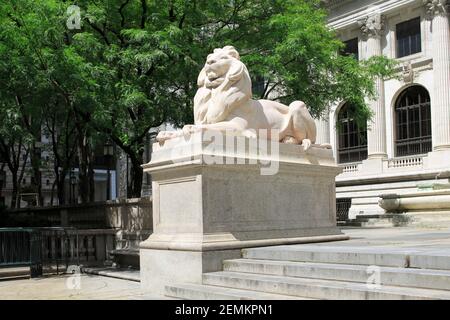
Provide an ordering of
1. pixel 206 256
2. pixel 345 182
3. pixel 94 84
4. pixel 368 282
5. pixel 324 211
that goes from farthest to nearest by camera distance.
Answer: pixel 345 182 → pixel 94 84 → pixel 324 211 → pixel 206 256 → pixel 368 282

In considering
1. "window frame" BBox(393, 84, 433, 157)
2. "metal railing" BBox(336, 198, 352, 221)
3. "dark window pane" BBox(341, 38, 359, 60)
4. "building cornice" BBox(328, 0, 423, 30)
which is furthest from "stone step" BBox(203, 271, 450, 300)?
"dark window pane" BBox(341, 38, 359, 60)

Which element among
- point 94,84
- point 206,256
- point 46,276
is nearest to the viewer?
point 206,256

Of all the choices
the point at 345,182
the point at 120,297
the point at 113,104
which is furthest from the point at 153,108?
the point at 345,182

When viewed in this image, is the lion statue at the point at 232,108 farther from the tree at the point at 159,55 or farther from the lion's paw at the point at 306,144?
the tree at the point at 159,55

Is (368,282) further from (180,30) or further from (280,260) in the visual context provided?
(180,30)

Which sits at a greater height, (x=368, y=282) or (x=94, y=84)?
(x=94, y=84)

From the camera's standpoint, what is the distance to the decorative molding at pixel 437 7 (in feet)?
120

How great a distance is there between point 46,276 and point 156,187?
489cm

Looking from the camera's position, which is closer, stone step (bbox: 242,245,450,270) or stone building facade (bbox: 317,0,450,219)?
stone step (bbox: 242,245,450,270)

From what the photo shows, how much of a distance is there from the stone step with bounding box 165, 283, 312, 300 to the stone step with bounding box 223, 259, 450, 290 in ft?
1.72

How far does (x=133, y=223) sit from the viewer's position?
49.9 feet

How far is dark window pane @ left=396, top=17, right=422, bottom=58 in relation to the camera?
128ft

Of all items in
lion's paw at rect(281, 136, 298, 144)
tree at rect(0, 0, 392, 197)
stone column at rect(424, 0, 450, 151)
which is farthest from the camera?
stone column at rect(424, 0, 450, 151)

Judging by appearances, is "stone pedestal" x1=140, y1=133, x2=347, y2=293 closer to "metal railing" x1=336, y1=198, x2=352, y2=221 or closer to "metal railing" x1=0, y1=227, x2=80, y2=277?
"metal railing" x1=0, y1=227, x2=80, y2=277
